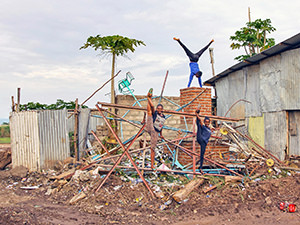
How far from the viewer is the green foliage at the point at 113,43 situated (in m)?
13.4

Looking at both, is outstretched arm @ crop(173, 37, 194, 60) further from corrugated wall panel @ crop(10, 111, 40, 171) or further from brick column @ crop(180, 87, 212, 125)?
corrugated wall panel @ crop(10, 111, 40, 171)

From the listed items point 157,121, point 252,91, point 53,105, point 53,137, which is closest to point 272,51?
point 252,91

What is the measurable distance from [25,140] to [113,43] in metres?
5.86

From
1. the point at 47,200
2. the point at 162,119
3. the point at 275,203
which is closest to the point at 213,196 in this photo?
the point at 275,203

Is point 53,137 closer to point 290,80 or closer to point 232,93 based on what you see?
point 232,93

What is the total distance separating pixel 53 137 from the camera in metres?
10.9

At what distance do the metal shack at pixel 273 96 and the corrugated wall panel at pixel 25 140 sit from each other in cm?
877

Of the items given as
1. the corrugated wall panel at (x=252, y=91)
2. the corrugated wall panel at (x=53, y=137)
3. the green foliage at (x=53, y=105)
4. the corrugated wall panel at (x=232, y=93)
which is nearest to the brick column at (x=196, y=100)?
the corrugated wall panel at (x=252, y=91)

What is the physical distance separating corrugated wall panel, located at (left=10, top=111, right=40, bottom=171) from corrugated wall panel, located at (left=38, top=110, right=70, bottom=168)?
21 cm

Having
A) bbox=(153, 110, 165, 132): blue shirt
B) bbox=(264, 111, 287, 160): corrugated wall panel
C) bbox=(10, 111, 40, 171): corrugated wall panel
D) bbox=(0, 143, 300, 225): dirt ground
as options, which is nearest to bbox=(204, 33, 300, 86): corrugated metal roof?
bbox=(264, 111, 287, 160): corrugated wall panel

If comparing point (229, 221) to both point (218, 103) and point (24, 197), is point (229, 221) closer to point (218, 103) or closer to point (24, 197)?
point (24, 197)

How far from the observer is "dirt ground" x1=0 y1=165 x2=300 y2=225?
20.7 ft

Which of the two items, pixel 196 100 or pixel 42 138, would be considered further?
pixel 42 138

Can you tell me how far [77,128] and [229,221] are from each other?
22.4 feet
